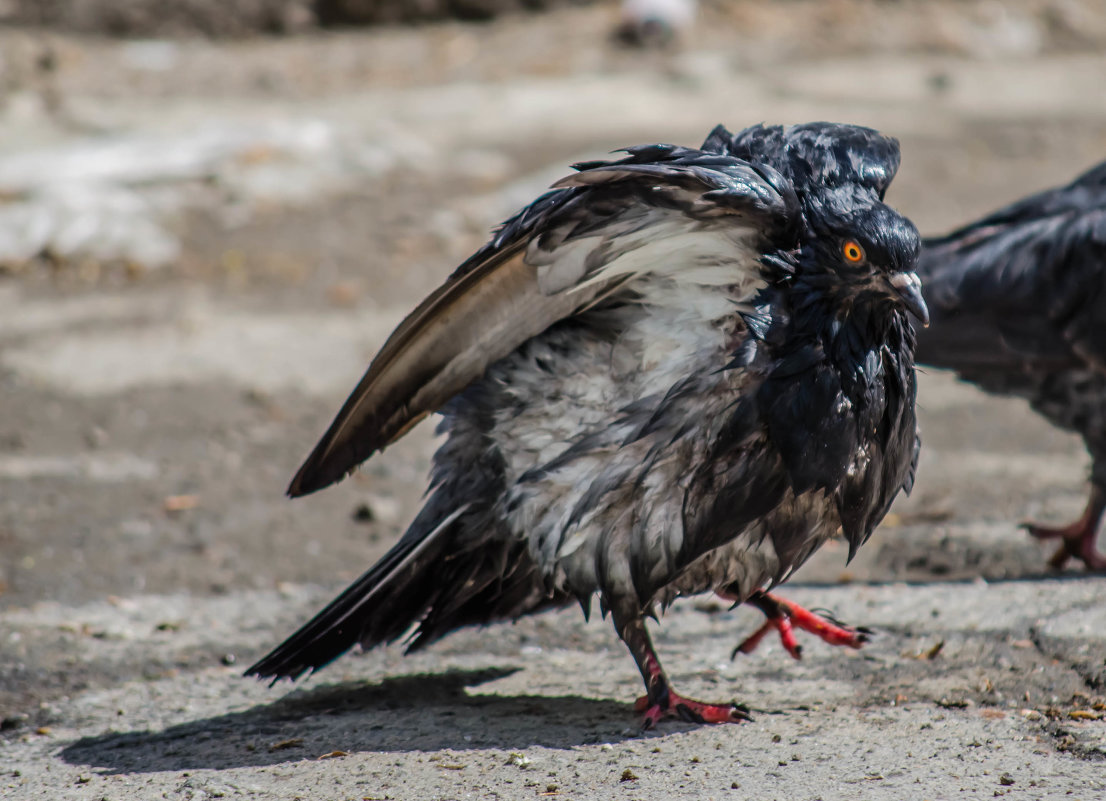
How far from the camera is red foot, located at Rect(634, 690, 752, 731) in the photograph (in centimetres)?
314

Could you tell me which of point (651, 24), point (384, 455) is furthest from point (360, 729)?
point (651, 24)

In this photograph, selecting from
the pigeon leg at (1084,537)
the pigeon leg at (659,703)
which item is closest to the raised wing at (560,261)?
the pigeon leg at (659,703)

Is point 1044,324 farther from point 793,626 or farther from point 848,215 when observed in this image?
point 848,215

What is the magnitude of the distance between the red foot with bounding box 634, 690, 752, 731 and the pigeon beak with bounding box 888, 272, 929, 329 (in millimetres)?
1069

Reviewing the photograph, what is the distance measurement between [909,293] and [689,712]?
1.14 m

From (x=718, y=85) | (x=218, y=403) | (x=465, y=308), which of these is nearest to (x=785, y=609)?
(x=465, y=308)

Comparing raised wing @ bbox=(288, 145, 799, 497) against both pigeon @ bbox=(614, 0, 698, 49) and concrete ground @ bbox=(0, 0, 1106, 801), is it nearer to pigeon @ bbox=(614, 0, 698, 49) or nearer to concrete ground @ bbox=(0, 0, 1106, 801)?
concrete ground @ bbox=(0, 0, 1106, 801)

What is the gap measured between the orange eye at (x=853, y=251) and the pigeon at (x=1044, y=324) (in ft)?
5.23

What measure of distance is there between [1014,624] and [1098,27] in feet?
32.0

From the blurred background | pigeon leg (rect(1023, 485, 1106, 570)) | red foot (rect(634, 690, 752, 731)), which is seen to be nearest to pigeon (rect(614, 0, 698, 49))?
the blurred background

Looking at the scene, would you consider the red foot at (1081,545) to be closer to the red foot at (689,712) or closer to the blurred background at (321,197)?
the blurred background at (321,197)

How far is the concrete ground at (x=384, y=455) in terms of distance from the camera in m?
3.01

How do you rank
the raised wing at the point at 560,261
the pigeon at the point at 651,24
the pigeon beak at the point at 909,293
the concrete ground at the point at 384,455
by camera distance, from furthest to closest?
the pigeon at the point at 651,24, the concrete ground at the point at 384,455, the pigeon beak at the point at 909,293, the raised wing at the point at 560,261

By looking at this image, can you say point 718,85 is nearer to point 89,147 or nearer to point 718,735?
point 89,147
